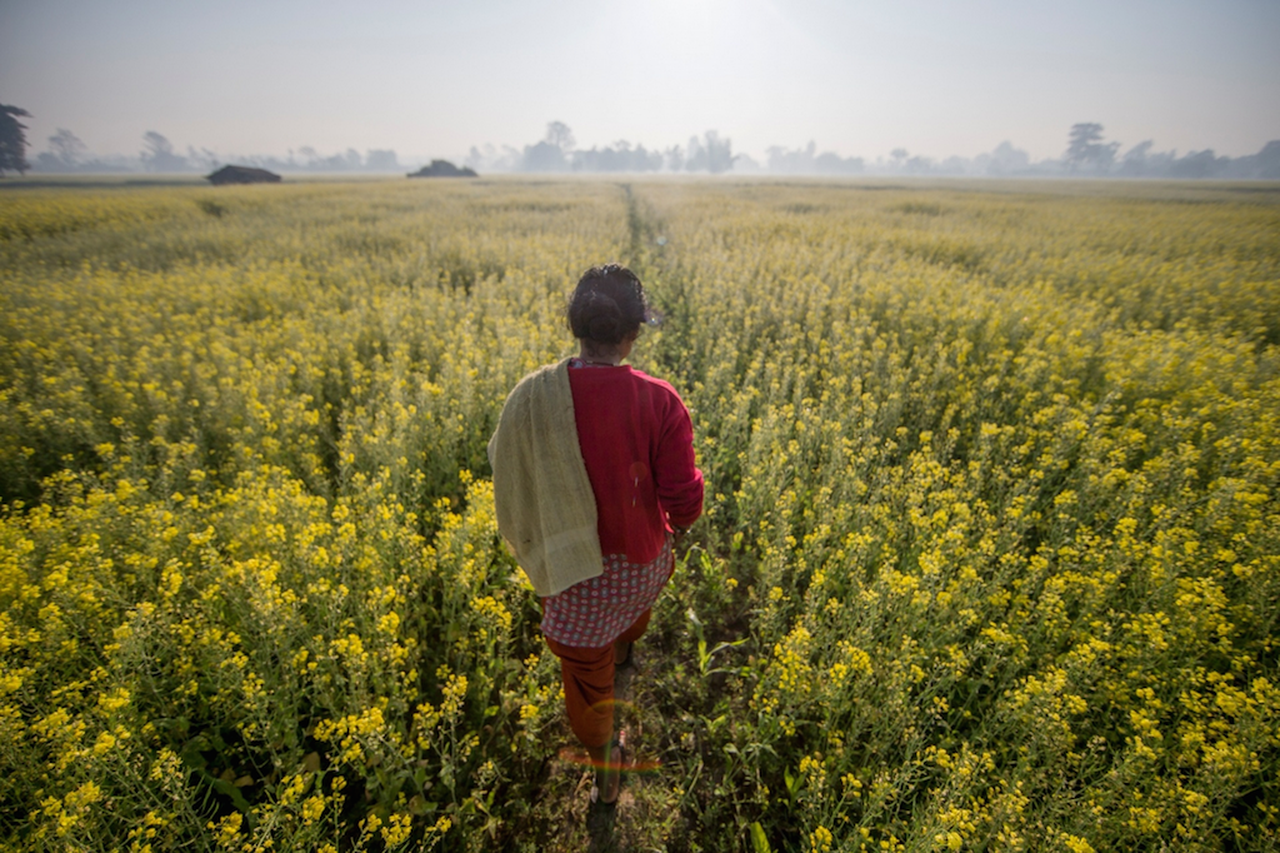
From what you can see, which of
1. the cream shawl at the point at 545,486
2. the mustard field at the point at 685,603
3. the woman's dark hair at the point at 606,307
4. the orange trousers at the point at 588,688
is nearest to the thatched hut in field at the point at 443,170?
the mustard field at the point at 685,603

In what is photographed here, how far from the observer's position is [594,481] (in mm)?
1850

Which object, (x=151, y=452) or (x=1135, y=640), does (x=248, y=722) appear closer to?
(x=151, y=452)

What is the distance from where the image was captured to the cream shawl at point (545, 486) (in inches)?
66.7

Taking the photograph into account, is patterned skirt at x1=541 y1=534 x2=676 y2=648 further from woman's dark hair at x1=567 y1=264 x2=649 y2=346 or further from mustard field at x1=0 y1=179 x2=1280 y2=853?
woman's dark hair at x1=567 y1=264 x2=649 y2=346

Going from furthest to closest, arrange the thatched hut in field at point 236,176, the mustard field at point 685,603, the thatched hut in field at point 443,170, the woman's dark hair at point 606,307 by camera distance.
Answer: the thatched hut in field at point 443,170, the thatched hut in field at point 236,176, the mustard field at point 685,603, the woman's dark hair at point 606,307

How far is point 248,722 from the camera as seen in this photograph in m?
2.38

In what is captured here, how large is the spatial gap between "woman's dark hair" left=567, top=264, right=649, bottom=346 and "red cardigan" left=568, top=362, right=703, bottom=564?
13 centimetres

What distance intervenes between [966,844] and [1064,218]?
89.8 feet

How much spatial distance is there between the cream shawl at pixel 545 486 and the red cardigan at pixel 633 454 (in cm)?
6

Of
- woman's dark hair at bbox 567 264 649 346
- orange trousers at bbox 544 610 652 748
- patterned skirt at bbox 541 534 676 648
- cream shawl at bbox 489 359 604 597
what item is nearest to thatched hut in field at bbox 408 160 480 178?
woman's dark hair at bbox 567 264 649 346

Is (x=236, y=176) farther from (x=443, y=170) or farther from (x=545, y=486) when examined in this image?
(x=545, y=486)

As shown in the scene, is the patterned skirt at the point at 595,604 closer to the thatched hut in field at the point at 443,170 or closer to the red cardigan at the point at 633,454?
the red cardigan at the point at 633,454

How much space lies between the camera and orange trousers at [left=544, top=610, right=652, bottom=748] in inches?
81.8

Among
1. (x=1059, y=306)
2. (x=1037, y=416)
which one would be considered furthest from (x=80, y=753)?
(x=1059, y=306)
